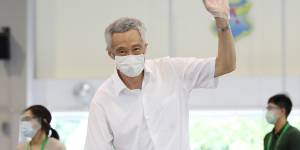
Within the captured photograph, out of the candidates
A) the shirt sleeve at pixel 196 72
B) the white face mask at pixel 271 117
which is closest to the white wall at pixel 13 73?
the white face mask at pixel 271 117

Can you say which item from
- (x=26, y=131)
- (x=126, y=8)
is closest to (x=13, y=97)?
(x=26, y=131)

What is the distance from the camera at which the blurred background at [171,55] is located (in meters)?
4.54

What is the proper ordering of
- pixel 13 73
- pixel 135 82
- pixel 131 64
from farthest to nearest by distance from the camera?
pixel 13 73 → pixel 135 82 → pixel 131 64

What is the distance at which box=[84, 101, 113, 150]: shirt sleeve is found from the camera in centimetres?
184

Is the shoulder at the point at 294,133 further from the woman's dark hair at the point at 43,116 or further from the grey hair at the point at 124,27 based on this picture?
the grey hair at the point at 124,27

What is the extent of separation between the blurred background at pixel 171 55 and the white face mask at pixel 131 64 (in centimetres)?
268

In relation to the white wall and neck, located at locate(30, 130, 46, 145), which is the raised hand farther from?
the white wall

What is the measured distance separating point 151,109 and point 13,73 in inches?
116

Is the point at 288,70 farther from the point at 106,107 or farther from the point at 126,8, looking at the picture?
the point at 106,107

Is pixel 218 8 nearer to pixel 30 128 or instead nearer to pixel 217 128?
pixel 30 128

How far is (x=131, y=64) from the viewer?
5.82 ft

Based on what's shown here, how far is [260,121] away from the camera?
4.58m

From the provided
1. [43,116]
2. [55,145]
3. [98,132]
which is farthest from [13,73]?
[98,132]

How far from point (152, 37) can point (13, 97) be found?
1288 mm
